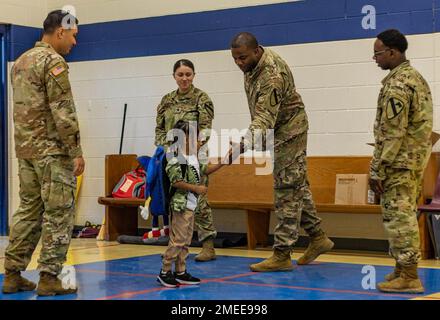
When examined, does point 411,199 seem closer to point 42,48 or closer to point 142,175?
point 42,48

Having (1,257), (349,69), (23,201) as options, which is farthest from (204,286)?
(349,69)

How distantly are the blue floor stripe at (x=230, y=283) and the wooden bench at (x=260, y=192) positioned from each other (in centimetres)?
97

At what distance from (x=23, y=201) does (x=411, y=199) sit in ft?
7.92

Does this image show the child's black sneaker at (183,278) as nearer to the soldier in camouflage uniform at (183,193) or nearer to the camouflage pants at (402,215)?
the soldier in camouflage uniform at (183,193)

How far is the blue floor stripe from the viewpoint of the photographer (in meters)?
4.64

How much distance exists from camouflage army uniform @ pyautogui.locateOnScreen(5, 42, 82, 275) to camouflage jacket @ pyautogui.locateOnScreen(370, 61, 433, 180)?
1.87 metres

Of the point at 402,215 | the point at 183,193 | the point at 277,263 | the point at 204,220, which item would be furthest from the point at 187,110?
the point at 402,215

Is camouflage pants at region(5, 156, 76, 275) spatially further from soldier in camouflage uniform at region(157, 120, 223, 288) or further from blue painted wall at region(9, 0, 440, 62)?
blue painted wall at region(9, 0, 440, 62)

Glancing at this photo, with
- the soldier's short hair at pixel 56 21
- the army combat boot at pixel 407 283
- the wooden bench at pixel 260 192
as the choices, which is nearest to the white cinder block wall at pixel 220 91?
the wooden bench at pixel 260 192

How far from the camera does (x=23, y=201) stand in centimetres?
472

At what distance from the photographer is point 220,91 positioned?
27.9 ft

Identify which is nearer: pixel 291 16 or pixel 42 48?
pixel 42 48

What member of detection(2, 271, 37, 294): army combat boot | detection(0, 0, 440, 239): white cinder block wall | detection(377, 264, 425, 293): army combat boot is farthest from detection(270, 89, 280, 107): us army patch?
detection(0, 0, 440, 239): white cinder block wall

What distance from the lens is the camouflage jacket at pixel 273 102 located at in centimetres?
533
